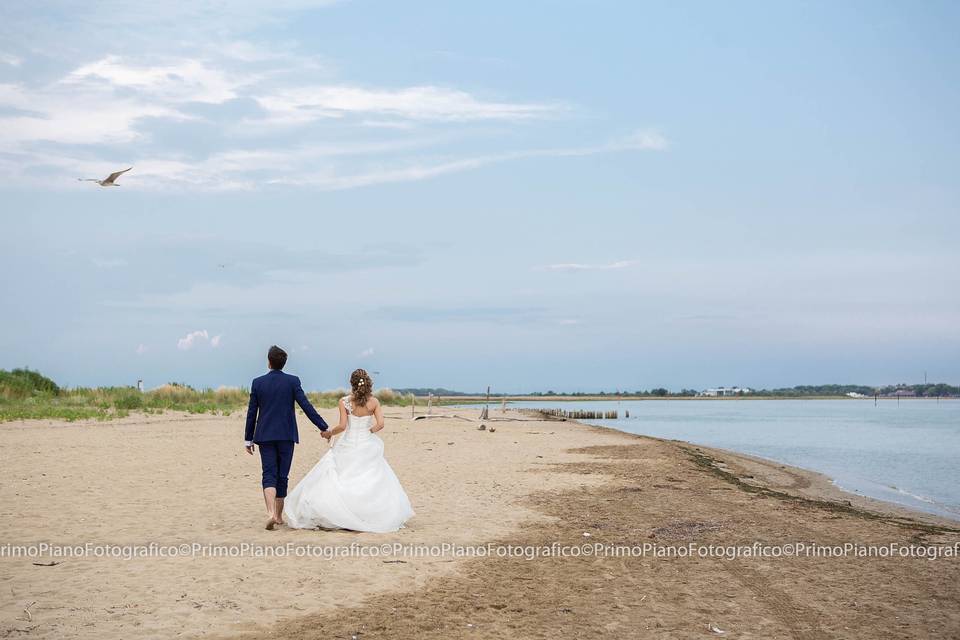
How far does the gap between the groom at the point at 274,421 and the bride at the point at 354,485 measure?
1.02 feet

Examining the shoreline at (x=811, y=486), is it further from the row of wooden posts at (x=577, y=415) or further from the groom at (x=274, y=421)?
the row of wooden posts at (x=577, y=415)

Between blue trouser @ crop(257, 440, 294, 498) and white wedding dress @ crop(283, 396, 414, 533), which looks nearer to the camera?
blue trouser @ crop(257, 440, 294, 498)

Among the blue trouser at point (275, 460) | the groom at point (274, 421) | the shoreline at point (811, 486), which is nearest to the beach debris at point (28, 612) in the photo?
the groom at point (274, 421)

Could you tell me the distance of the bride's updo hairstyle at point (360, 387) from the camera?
10.4 m

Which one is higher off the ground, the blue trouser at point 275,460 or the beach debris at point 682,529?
the blue trouser at point 275,460

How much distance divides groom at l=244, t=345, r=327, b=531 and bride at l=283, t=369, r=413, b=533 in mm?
312

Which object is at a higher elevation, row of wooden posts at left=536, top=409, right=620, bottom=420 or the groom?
the groom

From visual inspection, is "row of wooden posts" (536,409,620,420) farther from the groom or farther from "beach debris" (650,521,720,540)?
the groom

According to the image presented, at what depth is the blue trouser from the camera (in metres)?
10.1

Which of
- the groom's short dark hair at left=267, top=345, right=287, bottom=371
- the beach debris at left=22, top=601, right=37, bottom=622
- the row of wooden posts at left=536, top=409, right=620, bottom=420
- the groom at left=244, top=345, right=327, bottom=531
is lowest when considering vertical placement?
the row of wooden posts at left=536, top=409, right=620, bottom=420

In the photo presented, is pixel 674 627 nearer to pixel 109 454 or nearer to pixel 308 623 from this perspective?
pixel 308 623

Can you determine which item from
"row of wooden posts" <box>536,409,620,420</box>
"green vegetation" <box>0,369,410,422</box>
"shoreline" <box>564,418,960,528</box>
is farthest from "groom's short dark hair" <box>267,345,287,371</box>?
"row of wooden posts" <box>536,409,620,420</box>

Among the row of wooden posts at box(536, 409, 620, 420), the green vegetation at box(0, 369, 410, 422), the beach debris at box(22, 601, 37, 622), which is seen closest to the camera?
the beach debris at box(22, 601, 37, 622)

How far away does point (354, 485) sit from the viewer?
33.8ft
